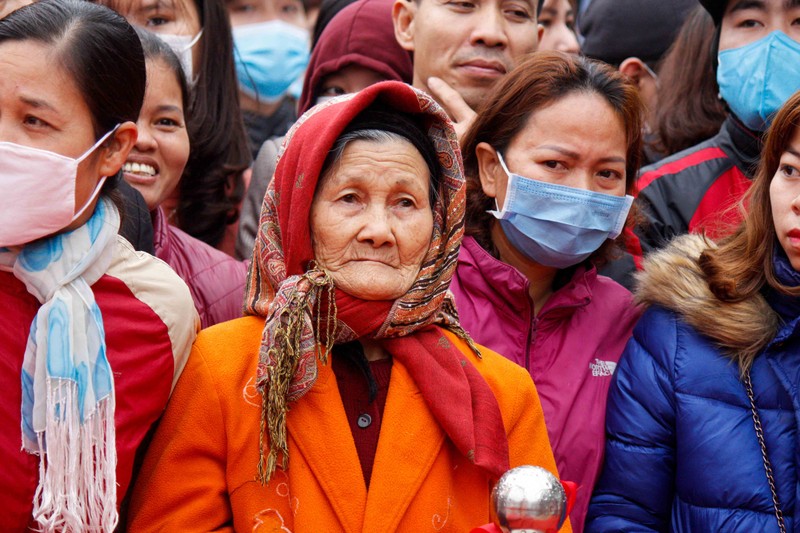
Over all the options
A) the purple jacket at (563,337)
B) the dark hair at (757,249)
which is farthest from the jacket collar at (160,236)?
the dark hair at (757,249)

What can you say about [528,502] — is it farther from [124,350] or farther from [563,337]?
[563,337]

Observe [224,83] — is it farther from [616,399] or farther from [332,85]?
[616,399]

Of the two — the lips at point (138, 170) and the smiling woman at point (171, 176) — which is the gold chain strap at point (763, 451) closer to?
the smiling woman at point (171, 176)

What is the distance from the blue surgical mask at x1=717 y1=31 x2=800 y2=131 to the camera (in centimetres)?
489

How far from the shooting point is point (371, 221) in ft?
11.4

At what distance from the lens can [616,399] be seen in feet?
13.2

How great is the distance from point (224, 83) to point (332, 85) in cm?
67

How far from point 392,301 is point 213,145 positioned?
1914 millimetres

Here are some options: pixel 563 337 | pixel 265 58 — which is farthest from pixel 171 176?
pixel 265 58

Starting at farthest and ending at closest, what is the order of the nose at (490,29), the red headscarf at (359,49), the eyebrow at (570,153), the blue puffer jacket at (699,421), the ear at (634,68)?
the ear at (634,68) → the red headscarf at (359,49) → the nose at (490,29) → the eyebrow at (570,153) → the blue puffer jacket at (699,421)

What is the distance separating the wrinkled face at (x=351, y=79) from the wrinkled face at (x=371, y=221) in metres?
2.22

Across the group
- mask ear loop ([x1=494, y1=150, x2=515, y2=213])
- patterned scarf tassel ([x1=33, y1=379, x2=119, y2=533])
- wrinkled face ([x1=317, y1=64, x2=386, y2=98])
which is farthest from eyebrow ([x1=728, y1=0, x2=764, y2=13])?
patterned scarf tassel ([x1=33, y1=379, x2=119, y2=533])

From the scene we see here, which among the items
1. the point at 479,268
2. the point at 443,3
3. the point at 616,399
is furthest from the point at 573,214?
the point at 443,3

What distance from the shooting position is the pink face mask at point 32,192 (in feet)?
10.1
